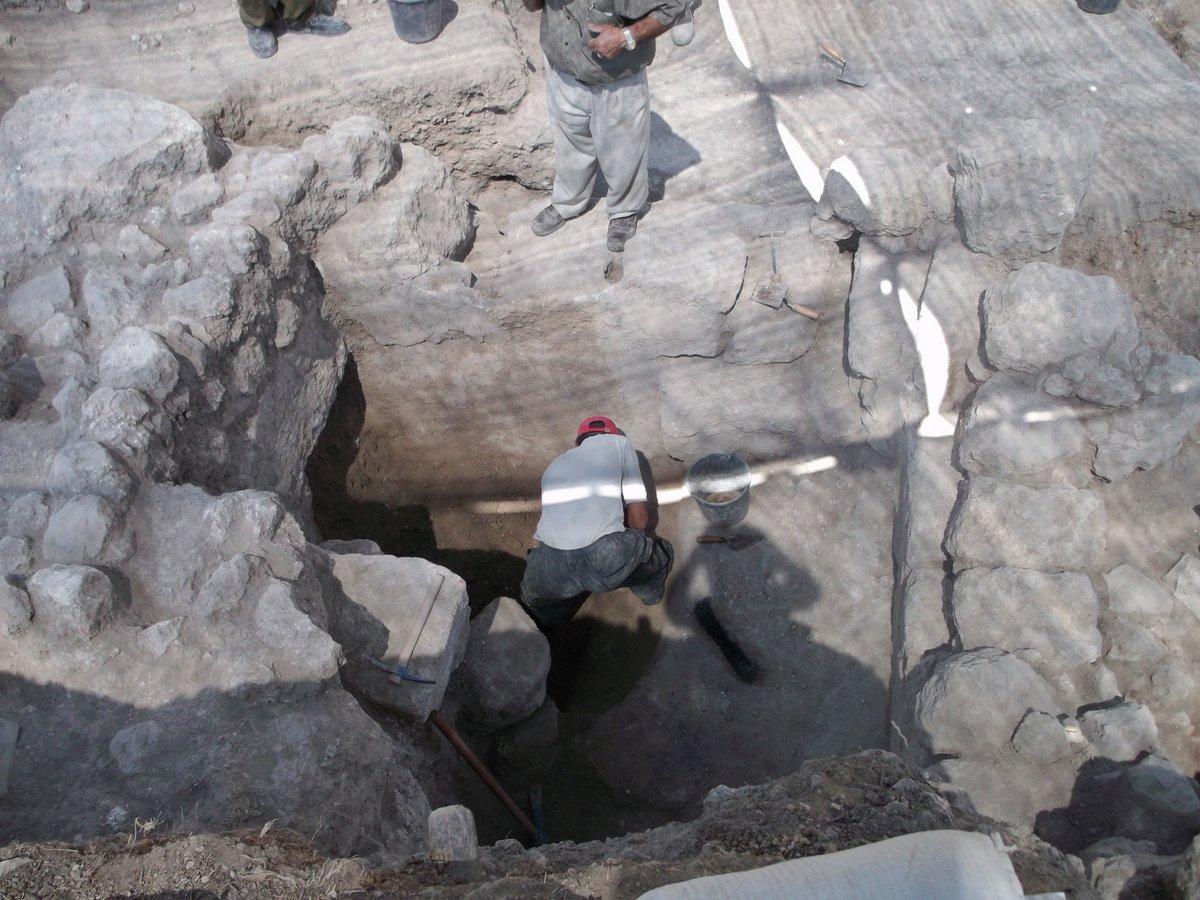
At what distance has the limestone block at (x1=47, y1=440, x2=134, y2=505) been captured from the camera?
2602mm

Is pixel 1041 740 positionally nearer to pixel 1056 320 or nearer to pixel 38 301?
pixel 1056 320

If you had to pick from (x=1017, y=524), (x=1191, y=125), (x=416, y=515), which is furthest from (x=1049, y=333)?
(x=416, y=515)

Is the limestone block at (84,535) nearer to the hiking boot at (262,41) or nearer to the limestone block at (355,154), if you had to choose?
the limestone block at (355,154)

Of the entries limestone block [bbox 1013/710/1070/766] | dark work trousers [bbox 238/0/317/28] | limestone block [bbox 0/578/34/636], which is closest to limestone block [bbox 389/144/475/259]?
dark work trousers [bbox 238/0/317/28]

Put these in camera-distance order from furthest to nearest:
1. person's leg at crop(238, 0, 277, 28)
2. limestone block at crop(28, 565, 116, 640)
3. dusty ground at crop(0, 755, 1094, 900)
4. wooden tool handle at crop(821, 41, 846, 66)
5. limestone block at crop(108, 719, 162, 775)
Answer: wooden tool handle at crop(821, 41, 846, 66), person's leg at crop(238, 0, 277, 28), limestone block at crop(28, 565, 116, 640), limestone block at crop(108, 719, 162, 775), dusty ground at crop(0, 755, 1094, 900)

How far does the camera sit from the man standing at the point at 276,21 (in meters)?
3.83

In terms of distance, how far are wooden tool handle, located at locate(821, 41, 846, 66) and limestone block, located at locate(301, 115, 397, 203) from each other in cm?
263

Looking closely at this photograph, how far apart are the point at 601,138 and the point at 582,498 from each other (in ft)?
5.31

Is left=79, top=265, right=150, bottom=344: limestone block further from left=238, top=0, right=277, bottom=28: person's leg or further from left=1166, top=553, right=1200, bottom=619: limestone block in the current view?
left=1166, top=553, right=1200, bottom=619: limestone block

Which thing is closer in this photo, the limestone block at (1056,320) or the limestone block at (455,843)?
the limestone block at (455,843)

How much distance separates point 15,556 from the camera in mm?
2447

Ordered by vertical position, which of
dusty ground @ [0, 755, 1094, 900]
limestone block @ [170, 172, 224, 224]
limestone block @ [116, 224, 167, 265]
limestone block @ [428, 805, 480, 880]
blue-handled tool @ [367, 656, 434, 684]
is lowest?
blue-handled tool @ [367, 656, 434, 684]

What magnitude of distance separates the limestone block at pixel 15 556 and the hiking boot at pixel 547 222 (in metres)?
2.63

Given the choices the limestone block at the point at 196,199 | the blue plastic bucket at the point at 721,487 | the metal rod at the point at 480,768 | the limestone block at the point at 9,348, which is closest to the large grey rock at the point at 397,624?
the metal rod at the point at 480,768
